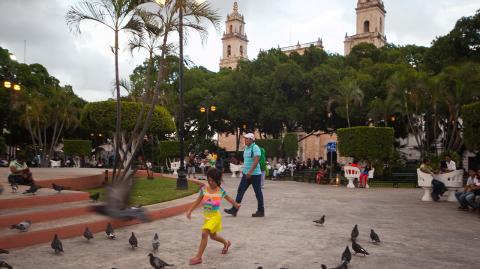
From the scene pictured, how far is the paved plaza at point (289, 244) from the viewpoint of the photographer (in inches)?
214

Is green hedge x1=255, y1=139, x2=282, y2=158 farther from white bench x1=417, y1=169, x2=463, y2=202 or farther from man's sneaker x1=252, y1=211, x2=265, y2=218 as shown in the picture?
man's sneaker x1=252, y1=211, x2=265, y2=218

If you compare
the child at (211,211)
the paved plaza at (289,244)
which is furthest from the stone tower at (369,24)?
the child at (211,211)

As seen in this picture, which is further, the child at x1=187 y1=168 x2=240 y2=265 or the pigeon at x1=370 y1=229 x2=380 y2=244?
the pigeon at x1=370 y1=229 x2=380 y2=244

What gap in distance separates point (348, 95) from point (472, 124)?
728 inches

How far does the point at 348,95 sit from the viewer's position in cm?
3006

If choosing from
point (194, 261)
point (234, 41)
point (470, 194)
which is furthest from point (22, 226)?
point (234, 41)

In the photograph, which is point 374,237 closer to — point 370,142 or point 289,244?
point 289,244

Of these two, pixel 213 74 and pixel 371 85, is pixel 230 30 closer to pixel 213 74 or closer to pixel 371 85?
pixel 213 74

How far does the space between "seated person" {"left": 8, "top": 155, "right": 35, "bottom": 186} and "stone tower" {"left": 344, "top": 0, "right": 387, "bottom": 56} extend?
61358 mm

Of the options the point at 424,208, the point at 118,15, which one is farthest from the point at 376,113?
the point at 118,15

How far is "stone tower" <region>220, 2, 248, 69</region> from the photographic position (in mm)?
83125

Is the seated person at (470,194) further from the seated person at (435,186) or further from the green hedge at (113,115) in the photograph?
the green hedge at (113,115)

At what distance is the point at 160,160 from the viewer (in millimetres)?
35500

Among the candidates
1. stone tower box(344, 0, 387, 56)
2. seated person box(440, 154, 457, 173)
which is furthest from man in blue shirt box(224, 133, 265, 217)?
stone tower box(344, 0, 387, 56)
